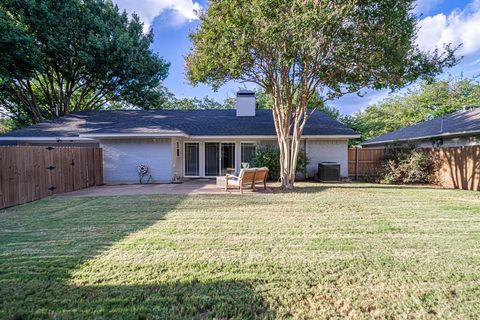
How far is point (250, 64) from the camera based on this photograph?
419 inches

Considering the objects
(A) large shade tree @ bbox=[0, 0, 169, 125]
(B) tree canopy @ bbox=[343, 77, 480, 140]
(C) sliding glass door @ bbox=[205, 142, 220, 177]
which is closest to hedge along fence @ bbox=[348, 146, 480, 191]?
(C) sliding glass door @ bbox=[205, 142, 220, 177]

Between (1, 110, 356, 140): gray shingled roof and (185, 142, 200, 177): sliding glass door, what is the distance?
1022 millimetres

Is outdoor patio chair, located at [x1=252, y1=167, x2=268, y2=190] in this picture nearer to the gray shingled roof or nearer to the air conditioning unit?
the gray shingled roof

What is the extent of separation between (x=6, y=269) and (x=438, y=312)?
524 cm

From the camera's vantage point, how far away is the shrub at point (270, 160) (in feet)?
45.3

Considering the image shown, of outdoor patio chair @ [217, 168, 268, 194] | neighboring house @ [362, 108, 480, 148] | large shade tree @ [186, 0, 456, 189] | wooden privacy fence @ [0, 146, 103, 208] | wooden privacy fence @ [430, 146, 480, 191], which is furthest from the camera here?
neighboring house @ [362, 108, 480, 148]

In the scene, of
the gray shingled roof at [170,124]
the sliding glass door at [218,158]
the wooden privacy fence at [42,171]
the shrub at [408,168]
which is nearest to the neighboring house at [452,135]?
the shrub at [408,168]

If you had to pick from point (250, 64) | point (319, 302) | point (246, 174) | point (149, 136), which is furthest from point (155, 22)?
point (319, 302)

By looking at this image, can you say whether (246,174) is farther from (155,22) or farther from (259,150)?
(155,22)

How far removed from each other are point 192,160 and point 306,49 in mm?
9095

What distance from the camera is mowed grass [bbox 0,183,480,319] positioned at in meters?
2.67

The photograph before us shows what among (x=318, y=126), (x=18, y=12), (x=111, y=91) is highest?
(x=18, y=12)

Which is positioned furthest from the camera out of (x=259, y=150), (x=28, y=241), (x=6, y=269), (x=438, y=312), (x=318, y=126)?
(x=318, y=126)

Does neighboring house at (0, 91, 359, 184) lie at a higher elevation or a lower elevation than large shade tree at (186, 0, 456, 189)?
lower
